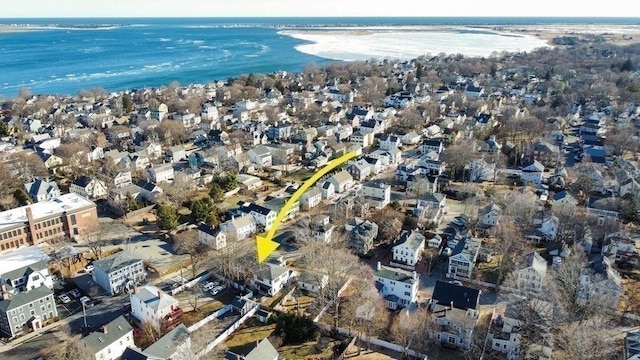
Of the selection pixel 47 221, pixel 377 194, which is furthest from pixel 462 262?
pixel 47 221

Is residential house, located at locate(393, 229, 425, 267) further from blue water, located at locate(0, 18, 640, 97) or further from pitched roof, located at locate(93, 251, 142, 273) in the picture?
blue water, located at locate(0, 18, 640, 97)

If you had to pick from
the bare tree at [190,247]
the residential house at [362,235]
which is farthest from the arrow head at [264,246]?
the residential house at [362,235]

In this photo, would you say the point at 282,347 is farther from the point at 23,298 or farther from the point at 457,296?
the point at 23,298

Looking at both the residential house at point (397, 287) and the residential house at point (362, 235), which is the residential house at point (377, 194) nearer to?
the residential house at point (362, 235)

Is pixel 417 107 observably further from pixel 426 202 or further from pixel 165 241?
pixel 165 241

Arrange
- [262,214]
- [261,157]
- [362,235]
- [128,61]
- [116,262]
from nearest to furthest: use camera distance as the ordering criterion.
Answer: [116,262]
[362,235]
[262,214]
[261,157]
[128,61]

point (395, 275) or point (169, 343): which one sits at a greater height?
point (395, 275)

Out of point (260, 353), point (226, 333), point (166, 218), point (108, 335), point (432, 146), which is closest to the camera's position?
point (260, 353)
